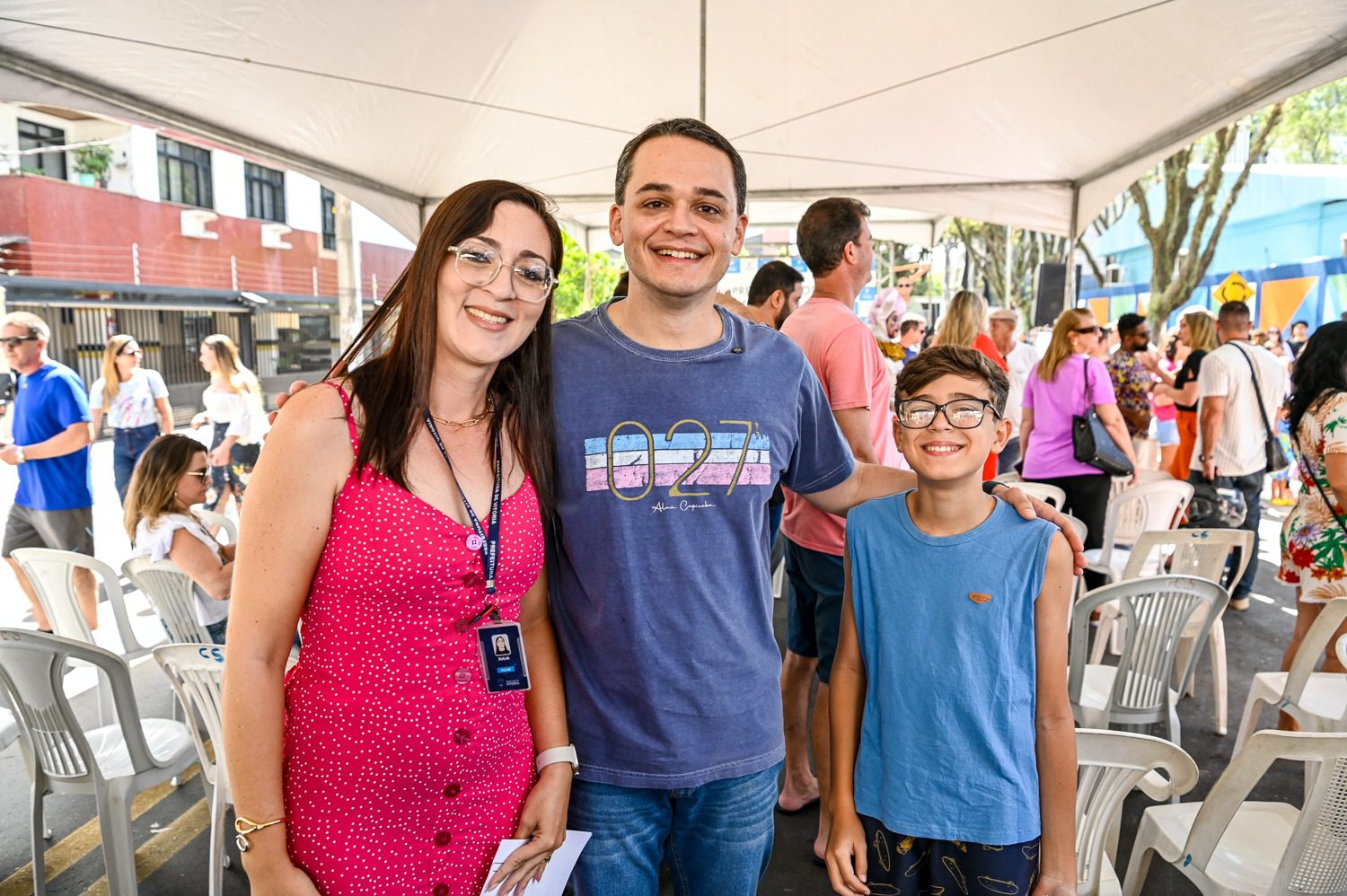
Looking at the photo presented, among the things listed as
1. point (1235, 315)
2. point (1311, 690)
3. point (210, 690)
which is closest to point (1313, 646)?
point (1311, 690)

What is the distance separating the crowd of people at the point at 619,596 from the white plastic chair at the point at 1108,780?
0.44 metres

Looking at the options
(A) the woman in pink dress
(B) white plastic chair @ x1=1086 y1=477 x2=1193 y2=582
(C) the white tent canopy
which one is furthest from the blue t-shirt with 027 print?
(B) white plastic chair @ x1=1086 y1=477 x2=1193 y2=582

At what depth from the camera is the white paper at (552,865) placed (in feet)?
4.60

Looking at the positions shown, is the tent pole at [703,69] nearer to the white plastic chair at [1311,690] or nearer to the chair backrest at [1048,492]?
the chair backrest at [1048,492]

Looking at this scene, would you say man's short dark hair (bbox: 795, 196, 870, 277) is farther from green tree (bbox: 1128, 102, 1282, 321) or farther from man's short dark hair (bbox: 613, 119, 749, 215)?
green tree (bbox: 1128, 102, 1282, 321)

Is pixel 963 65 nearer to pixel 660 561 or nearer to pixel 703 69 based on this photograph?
pixel 703 69

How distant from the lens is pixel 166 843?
10.6 feet

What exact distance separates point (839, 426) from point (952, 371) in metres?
1.03

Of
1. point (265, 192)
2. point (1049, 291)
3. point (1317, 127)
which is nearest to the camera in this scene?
point (1049, 291)

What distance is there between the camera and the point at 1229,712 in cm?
434

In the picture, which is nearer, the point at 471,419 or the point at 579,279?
the point at 471,419

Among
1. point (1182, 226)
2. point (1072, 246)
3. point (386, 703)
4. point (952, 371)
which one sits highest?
point (1182, 226)

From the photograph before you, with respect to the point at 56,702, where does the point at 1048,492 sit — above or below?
above

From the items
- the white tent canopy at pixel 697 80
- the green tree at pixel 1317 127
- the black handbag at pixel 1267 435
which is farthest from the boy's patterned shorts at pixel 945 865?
the green tree at pixel 1317 127
